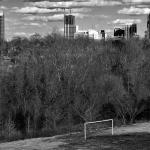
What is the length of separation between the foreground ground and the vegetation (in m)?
10.0

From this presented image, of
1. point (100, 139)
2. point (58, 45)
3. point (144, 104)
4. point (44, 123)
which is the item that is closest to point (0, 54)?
point (58, 45)

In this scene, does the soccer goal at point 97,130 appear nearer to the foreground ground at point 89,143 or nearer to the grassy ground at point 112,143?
the foreground ground at point 89,143

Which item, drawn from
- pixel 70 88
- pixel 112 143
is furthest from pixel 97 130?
pixel 70 88

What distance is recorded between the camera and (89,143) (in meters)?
21.9

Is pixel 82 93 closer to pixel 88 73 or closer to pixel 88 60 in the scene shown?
pixel 88 73

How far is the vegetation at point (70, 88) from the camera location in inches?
1591

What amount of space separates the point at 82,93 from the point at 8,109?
9.09 m

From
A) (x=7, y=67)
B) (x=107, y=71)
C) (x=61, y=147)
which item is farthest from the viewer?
(x=107, y=71)

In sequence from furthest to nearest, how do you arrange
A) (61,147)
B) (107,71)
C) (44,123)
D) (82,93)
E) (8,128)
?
(107,71)
(82,93)
(44,123)
(8,128)
(61,147)

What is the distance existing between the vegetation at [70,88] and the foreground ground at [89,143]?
10020 mm

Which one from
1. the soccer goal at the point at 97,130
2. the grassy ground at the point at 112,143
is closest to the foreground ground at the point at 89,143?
the grassy ground at the point at 112,143

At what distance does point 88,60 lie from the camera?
57.9 m

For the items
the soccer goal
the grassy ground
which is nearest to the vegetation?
the soccer goal

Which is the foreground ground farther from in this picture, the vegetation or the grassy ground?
the vegetation
